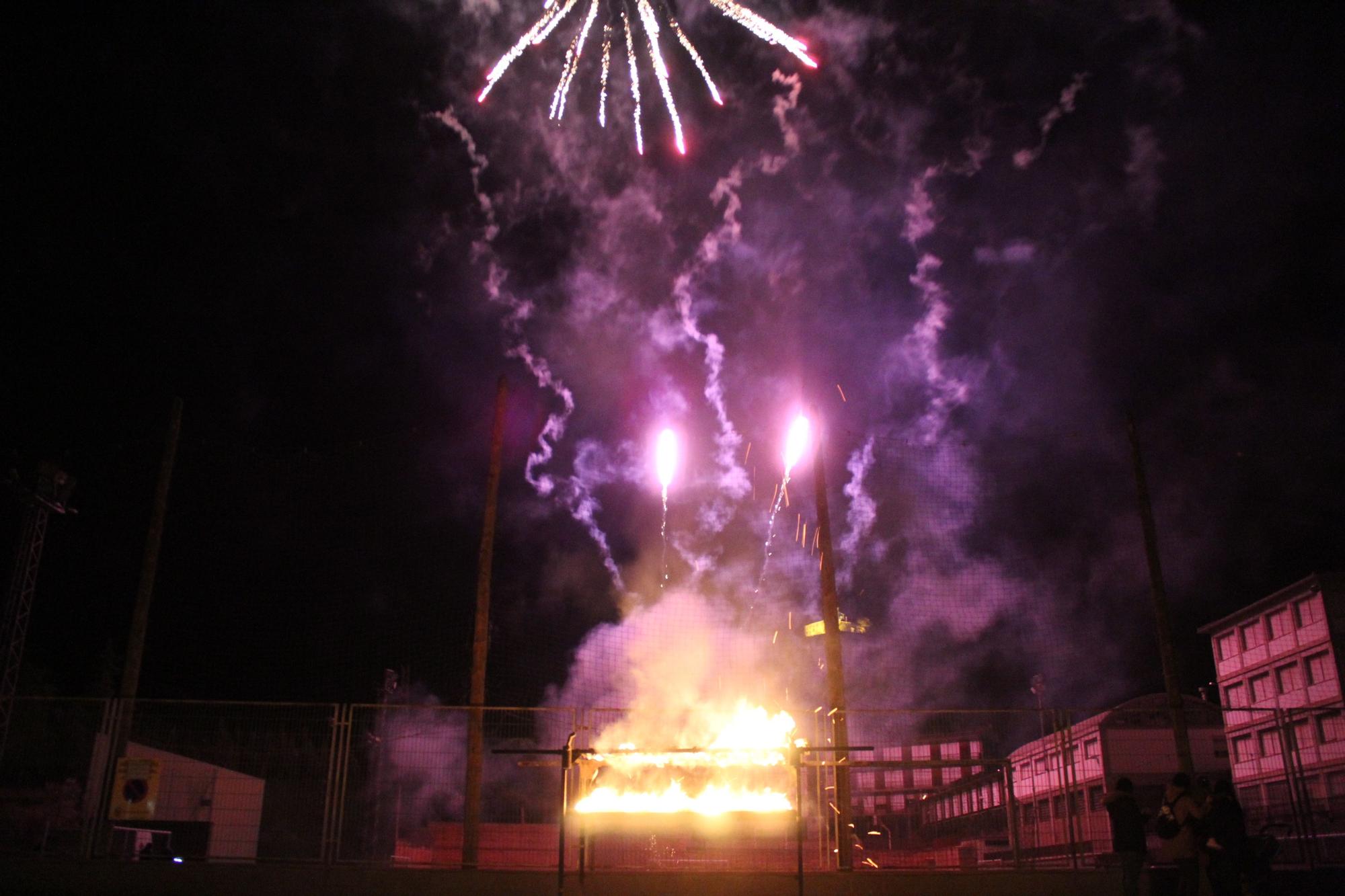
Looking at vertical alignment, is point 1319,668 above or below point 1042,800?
above

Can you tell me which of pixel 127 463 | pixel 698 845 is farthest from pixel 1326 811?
pixel 127 463

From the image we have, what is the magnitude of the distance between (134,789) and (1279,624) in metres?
55.0

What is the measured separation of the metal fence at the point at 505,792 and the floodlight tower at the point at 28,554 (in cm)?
377

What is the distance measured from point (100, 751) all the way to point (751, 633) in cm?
1686

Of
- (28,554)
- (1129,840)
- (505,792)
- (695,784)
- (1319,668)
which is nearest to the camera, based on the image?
(1129,840)

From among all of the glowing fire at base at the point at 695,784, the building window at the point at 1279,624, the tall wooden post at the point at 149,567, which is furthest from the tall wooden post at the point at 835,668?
the building window at the point at 1279,624

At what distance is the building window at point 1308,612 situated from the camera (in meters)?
47.3

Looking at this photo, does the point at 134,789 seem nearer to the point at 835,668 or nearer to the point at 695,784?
the point at 695,784

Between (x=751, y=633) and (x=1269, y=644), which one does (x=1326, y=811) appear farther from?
(x=1269, y=644)

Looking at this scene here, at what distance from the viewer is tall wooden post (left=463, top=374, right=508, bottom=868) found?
13.7 m

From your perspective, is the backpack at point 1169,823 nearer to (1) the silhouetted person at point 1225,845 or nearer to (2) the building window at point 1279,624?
(1) the silhouetted person at point 1225,845

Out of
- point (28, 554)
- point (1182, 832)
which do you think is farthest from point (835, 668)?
point (28, 554)

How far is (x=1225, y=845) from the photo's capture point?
1036 cm

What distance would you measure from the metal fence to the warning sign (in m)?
0.02
